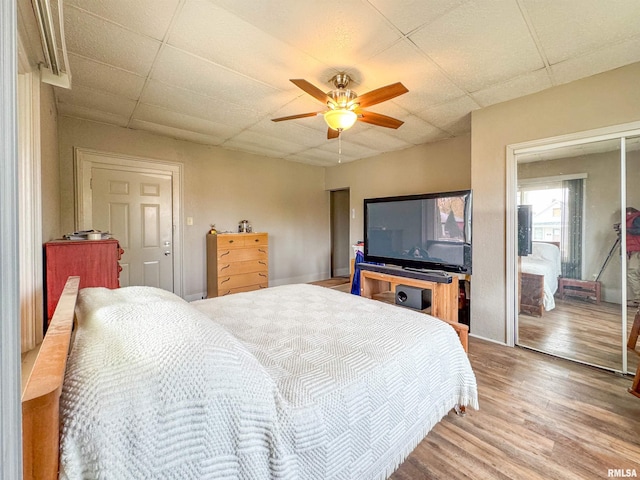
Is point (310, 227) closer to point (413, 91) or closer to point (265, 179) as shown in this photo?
point (265, 179)

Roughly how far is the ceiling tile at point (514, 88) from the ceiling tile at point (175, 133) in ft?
10.8

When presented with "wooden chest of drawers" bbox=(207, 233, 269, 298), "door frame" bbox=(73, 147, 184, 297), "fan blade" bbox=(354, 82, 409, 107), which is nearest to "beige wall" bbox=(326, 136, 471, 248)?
"wooden chest of drawers" bbox=(207, 233, 269, 298)

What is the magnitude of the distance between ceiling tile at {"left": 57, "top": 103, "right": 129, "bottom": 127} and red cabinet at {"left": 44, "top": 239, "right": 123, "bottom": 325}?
164 cm

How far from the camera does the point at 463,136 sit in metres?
3.70

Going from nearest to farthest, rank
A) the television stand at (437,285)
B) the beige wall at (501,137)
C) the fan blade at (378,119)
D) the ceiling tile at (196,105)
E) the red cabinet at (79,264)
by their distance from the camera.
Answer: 1. the red cabinet at (79,264)
2. the beige wall at (501,137)
3. the fan blade at (378,119)
4. the ceiling tile at (196,105)
5. the television stand at (437,285)

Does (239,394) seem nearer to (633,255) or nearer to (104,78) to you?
(104,78)

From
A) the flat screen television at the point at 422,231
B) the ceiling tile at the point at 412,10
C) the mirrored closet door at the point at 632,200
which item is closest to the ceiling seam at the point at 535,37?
the ceiling tile at the point at 412,10

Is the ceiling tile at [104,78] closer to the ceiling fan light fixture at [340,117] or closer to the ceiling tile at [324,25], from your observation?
the ceiling tile at [324,25]

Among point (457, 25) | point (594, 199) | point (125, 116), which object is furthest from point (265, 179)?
point (594, 199)

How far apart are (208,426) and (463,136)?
13.8ft

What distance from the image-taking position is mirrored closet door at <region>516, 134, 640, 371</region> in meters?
Result: 2.21

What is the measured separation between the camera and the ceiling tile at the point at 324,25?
156 cm

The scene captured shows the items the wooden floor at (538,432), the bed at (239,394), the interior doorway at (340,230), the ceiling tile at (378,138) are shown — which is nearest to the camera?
the bed at (239,394)

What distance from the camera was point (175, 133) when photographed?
3.61 metres
